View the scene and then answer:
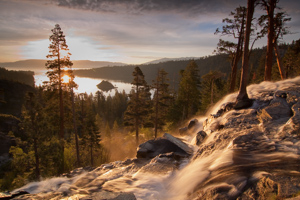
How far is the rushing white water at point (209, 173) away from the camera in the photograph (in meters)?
4.86

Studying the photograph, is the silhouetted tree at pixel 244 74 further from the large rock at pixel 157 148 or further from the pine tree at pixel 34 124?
the pine tree at pixel 34 124

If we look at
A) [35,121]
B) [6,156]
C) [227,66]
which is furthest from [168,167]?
[227,66]

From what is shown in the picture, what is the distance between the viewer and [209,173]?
5.57 meters

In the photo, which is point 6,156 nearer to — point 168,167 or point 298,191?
point 168,167

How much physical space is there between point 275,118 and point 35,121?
17.9 m

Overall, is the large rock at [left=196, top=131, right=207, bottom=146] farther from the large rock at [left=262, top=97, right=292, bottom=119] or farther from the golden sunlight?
the golden sunlight

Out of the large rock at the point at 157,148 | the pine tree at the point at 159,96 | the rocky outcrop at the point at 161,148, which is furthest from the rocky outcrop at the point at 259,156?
the pine tree at the point at 159,96

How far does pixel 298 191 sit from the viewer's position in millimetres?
3385

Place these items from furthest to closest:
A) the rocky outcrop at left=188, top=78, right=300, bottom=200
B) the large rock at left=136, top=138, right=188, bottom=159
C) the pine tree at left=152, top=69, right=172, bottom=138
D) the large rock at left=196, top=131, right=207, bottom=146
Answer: the pine tree at left=152, top=69, right=172, bottom=138
the large rock at left=196, top=131, right=207, bottom=146
the large rock at left=136, top=138, right=188, bottom=159
the rocky outcrop at left=188, top=78, right=300, bottom=200

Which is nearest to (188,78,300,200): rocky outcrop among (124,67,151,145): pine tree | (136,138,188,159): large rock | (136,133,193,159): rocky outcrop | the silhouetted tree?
the silhouetted tree

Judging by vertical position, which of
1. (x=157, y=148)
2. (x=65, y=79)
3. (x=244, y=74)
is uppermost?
(x=65, y=79)

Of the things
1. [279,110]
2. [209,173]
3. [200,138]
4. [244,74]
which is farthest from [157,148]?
[244,74]

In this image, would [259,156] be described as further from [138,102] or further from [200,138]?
[138,102]

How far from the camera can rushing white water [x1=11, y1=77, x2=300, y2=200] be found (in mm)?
4863
